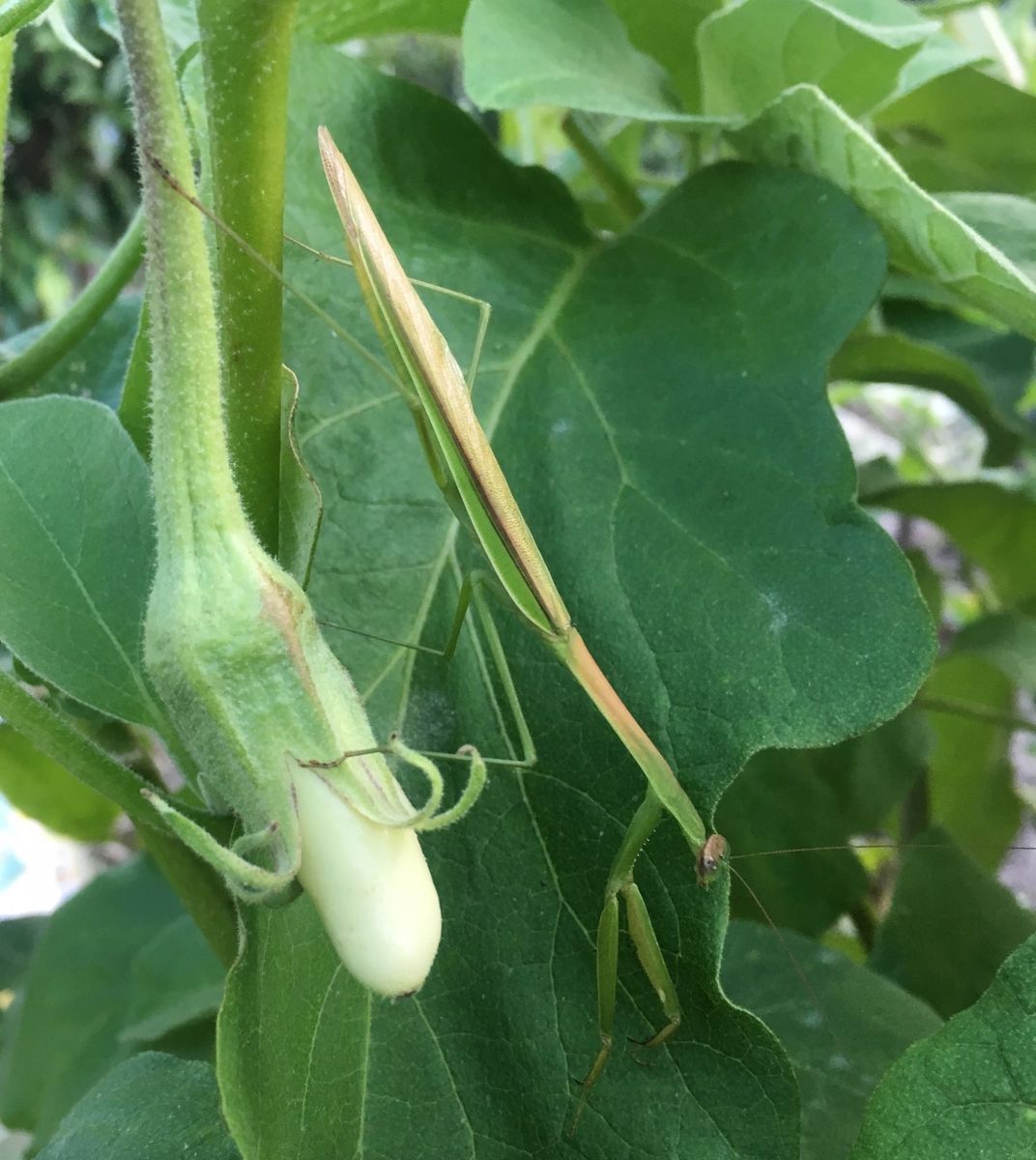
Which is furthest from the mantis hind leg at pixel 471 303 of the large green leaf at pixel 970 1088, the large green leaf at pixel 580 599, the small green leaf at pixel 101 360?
the large green leaf at pixel 970 1088

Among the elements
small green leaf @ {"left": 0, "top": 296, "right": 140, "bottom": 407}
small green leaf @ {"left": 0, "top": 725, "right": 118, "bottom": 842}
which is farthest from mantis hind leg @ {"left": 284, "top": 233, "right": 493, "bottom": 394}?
small green leaf @ {"left": 0, "top": 725, "right": 118, "bottom": 842}

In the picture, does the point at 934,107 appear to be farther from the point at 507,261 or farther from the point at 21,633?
the point at 21,633

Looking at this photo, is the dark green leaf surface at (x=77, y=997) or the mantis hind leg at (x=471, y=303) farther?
the dark green leaf surface at (x=77, y=997)

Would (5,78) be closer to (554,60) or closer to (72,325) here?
(72,325)

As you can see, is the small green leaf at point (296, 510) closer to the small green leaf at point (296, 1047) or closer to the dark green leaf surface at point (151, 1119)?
the small green leaf at point (296, 1047)

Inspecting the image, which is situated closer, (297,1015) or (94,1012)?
(297,1015)

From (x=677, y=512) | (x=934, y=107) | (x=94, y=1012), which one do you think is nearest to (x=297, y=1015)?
(x=677, y=512)

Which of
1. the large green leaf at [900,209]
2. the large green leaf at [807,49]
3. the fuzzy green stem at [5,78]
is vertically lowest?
the large green leaf at [900,209]

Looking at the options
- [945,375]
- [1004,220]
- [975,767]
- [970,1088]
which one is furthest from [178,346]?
[975,767]
